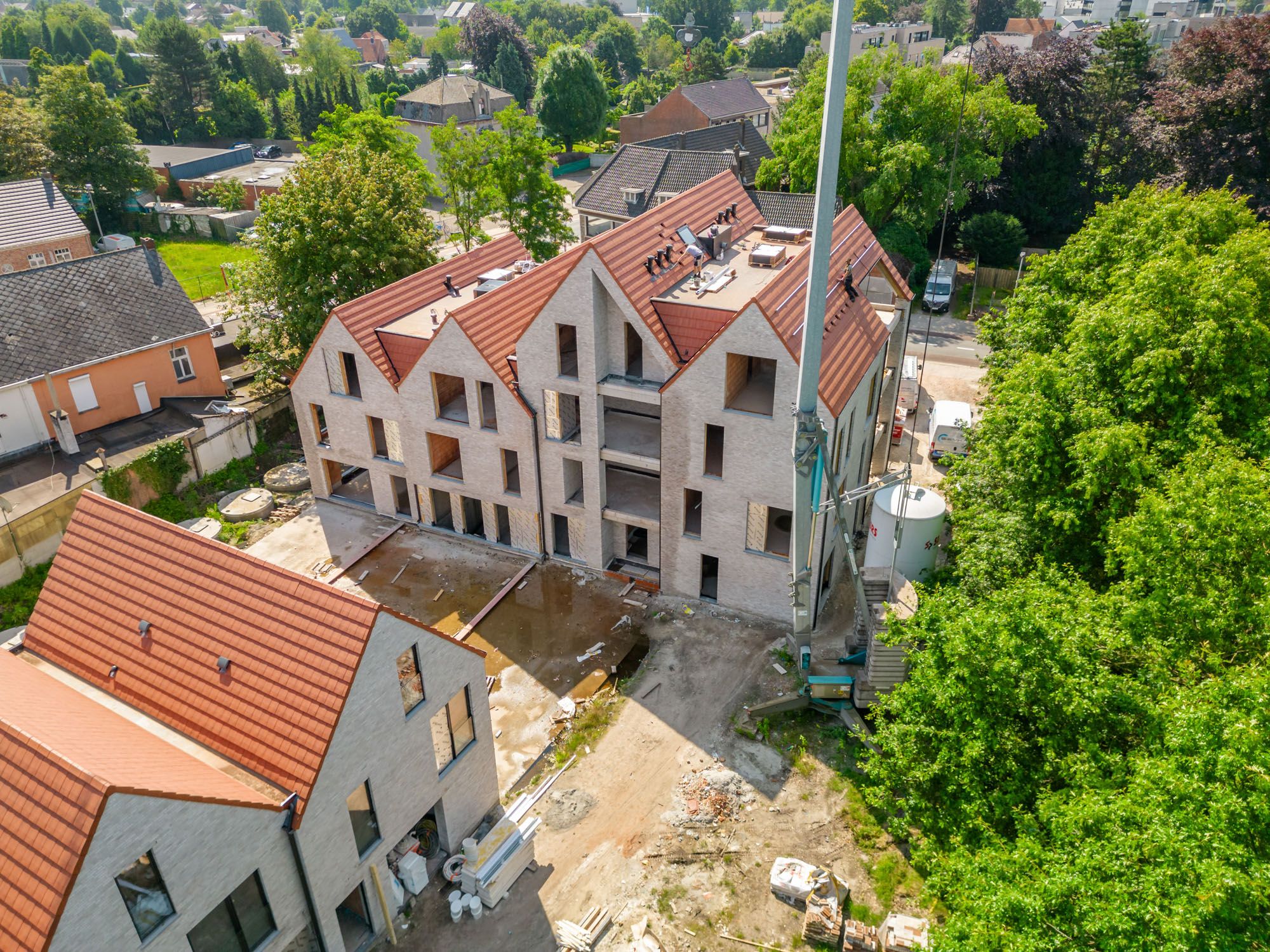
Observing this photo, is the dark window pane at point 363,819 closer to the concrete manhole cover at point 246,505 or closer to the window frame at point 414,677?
the window frame at point 414,677

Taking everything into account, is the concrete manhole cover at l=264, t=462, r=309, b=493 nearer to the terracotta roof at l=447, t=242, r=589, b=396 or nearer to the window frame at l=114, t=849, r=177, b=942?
the terracotta roof at l=447, t=242, r=589, b=396

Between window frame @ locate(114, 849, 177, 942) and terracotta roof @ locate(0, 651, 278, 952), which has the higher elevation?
terracotta roof @ locate(0, 651, 278, 952)

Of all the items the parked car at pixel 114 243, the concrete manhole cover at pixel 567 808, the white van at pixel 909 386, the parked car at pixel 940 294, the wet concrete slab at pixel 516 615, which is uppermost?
the parked car at pixel 114 243

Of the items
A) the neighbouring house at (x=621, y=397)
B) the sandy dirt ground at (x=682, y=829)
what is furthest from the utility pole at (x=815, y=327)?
the neighbouring house at (x=621, y=397)

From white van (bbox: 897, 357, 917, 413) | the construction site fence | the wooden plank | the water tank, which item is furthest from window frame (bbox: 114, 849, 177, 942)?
white van (bbox: 897, 357, 917, 413)

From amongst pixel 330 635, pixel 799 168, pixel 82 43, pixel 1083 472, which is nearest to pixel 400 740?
pixel 330 635

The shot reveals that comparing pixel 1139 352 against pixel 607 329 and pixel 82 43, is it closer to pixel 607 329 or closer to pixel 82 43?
pixel 607 329

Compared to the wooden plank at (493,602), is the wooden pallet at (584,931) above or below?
below
